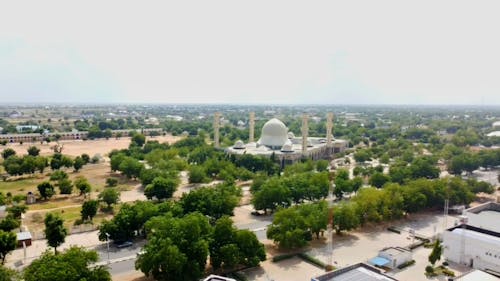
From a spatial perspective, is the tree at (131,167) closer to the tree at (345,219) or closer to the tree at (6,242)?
the tree at (6,242)

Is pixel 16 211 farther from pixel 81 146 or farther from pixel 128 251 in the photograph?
pixel 81 146

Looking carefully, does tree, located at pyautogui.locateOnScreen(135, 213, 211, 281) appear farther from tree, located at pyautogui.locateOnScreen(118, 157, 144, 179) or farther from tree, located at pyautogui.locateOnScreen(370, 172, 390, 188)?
tree, located at pyautogui.locateOnScreen(118, 157, 144, 179)

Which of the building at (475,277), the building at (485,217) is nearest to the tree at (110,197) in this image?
the building at (475,277)

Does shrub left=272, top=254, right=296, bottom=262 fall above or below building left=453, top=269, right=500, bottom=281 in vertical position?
below

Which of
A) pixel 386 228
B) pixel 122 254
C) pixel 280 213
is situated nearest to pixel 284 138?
pixel 386 228

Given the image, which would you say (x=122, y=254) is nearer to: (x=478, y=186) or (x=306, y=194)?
(x=306, y=194)

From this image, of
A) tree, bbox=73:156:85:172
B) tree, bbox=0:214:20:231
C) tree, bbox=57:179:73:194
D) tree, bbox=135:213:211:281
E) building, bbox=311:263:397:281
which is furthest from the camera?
tree, bbox=73:156:85:172

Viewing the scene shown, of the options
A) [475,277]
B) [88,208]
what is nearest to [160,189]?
[88,208]

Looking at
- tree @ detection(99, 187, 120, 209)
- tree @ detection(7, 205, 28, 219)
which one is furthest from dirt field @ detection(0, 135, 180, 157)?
tree @ detection(7, 205, 28, 219)
